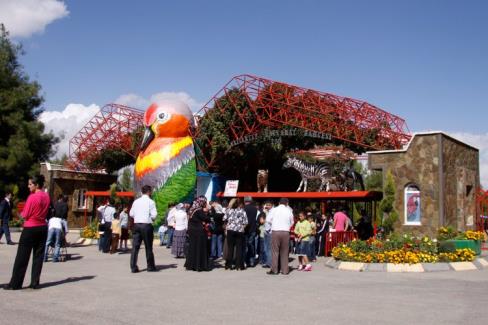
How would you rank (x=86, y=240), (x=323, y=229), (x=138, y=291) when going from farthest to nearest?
(x=86, y=240) < (x=323, y=229) < (x=138, y=291)

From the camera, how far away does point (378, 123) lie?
2514 centimetres

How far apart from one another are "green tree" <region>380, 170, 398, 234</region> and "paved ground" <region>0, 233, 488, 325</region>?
4.98 meters

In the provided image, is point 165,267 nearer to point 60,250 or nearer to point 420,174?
point 60,250

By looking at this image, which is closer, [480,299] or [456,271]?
[480,299]

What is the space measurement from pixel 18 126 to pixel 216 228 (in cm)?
2417

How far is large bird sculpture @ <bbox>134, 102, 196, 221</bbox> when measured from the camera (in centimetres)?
2648

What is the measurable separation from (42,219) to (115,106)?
96.9ft

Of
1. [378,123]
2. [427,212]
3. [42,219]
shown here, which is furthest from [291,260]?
[378,123]

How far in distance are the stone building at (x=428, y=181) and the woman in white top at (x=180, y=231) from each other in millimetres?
8368

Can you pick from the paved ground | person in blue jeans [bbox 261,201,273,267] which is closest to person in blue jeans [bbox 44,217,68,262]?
the paved ground

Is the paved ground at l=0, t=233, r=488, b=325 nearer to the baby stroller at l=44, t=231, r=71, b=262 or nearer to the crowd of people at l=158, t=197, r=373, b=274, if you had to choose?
the crowd of people at l=158, t=197, r=373, b=274

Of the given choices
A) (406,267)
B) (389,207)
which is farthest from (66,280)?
(389,207)

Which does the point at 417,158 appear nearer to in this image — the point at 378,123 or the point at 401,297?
the point at 378,123

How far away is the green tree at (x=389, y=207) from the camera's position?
17.0 m
